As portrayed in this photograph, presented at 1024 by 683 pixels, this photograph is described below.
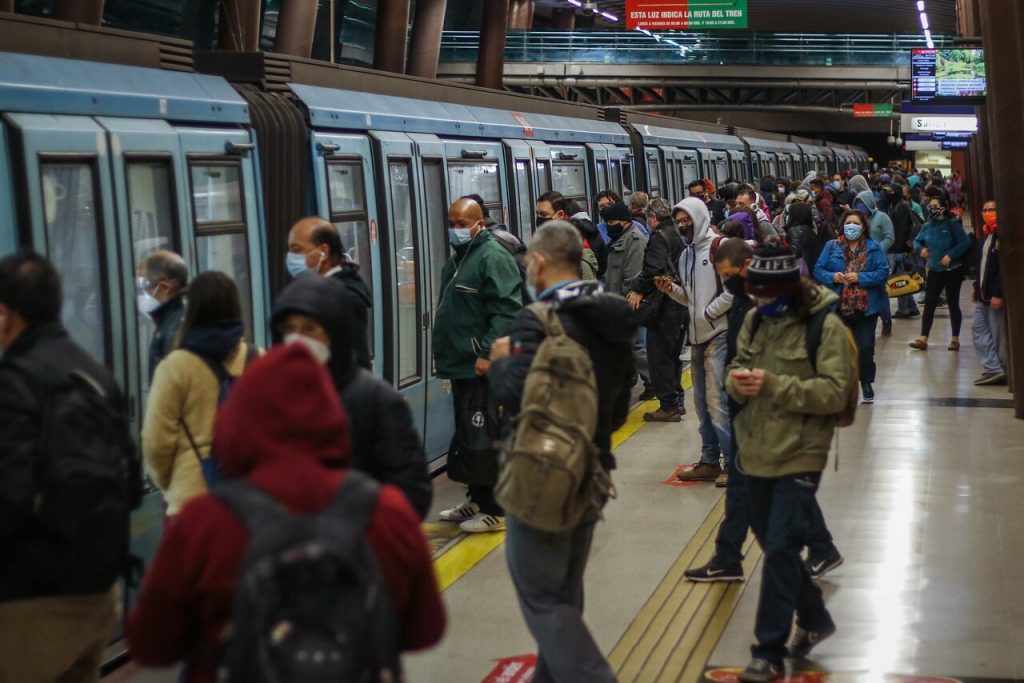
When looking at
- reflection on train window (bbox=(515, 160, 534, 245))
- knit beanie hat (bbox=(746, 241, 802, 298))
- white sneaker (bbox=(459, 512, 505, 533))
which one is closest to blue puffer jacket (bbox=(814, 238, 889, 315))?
reflection on train window (bbox=(515, 160, 534, 245))

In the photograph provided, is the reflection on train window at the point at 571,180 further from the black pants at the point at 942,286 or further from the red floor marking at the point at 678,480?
the red floor marking at the point at 678,480

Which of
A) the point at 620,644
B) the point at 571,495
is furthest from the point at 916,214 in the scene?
the point at 571,495

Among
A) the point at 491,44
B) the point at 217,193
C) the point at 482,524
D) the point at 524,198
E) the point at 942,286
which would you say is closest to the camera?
the point at 217,193

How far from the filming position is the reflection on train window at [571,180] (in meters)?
15.3

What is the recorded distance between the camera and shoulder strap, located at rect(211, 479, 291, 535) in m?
2.80

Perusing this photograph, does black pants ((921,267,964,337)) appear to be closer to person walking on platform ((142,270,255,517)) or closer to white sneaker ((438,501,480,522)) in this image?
white sneaker ((438,501,480,522))

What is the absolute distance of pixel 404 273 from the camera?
1014cm

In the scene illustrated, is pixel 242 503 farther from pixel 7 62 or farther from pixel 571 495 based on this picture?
pixel 7 62

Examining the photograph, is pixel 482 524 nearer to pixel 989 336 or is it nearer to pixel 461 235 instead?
pixel 461 235

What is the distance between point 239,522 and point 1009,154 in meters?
10.9

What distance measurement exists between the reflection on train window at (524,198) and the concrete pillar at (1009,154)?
13.0 ft

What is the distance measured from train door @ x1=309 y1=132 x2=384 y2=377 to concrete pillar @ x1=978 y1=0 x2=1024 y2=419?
18.3 ft

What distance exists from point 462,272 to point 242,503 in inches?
221

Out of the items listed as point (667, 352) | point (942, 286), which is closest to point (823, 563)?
point (667, 352)
